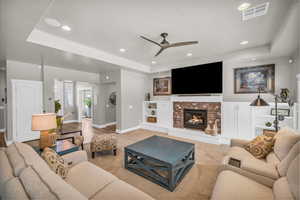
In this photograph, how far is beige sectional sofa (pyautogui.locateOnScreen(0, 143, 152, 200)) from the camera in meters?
0.78

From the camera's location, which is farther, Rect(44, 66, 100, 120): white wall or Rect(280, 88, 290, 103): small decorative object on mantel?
Rect(44, 66, 100, 120): white wall

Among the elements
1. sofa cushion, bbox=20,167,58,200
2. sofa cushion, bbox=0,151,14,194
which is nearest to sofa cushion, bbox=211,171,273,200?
sofa cushion, bbox=20,167,58,200

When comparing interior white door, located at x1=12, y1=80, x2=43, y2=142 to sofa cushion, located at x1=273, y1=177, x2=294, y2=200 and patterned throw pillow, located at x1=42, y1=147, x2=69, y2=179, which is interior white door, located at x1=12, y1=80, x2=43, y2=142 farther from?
sofa cushion, located at x1=273, y1=177, x2=294, y2=200

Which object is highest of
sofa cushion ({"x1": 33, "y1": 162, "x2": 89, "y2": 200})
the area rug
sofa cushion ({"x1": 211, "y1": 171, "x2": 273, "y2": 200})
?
sofa cushion ({"x1": 33, "y1": 162, "x2": 89, "y2": 200})

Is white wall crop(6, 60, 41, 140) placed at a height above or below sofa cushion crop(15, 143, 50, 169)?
above

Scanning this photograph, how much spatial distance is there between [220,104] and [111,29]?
12.5 ft

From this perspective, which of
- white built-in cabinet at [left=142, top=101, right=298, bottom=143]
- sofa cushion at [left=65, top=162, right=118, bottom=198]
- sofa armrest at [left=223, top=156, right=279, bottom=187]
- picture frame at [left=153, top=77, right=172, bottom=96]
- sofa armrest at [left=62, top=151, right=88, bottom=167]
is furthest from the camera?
picture frame at [left=153, top=77, right=172, bottom=96]

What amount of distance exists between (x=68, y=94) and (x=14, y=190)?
779cm

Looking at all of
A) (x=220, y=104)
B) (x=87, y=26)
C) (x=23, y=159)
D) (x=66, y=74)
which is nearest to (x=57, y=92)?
(x=66, y=74)

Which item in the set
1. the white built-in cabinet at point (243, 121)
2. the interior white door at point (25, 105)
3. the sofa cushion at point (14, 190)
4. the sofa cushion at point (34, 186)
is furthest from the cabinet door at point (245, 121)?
the interior white door at point (25, 105)

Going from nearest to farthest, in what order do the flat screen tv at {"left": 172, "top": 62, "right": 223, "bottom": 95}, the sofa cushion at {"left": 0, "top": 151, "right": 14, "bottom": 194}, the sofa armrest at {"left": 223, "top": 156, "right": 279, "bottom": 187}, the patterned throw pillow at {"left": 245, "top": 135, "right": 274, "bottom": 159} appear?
the sofa cushion at {"left": 0, "top": 151, "right": 14, "bottom": 194} < the sofa armrest at {"left": 223, "top": 156, "right": 279, "bottom": 187} < the patterned throw pillow at {"left": 245, "top": 135, "right": 274, "bottom": 159} < the flat screen tv at {"left": 172, "top": 62, "right": 223, "bottom": 95}

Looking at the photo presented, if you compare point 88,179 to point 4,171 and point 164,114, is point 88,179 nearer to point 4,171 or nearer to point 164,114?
point 4,171

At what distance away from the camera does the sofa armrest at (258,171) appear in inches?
55.9

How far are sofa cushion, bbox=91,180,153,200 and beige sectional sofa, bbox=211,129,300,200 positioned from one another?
29.6 inches
